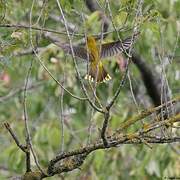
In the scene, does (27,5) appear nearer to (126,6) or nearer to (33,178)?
(126,6)

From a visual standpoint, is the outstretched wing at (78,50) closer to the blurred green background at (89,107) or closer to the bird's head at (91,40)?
the bird's head at (91,40)

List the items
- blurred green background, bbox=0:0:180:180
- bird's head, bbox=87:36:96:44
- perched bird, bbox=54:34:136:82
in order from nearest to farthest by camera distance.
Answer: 1. perched bird, bbox=54:34:136:82
2. bird's head, bbox=87:36:96:44
3. blurred green background, bbox=0:0:180:180

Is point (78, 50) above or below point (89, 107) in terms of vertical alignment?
above

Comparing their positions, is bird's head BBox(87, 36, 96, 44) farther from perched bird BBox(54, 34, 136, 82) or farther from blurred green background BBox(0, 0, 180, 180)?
blurred green background BBox(0, 0, 180, 180)

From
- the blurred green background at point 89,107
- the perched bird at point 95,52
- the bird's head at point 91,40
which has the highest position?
the bird's head at point 91,40

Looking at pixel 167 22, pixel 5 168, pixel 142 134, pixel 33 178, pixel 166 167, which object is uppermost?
pixel 167 22

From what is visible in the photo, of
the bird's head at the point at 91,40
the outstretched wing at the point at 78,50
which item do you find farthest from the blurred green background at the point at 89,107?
the outstretched wing at the point at 78,50

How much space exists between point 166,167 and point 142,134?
259 cm

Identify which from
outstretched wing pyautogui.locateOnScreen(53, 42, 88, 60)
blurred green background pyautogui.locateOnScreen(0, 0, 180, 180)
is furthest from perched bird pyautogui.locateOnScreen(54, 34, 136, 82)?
blurred green background pyautogui.locateOnScreen(0, 0, 180, 180)

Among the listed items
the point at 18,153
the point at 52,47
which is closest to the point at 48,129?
the point at 18,153

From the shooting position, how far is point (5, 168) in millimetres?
7219

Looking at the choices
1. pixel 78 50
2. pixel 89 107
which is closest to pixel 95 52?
pixel 78 50

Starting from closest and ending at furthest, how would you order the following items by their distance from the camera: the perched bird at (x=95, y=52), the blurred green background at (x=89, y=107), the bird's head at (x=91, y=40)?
the perched bird at (x=95, y=52) → the bird's head at (x=91, y=40) → the blurred green background at (x=89, y=107)

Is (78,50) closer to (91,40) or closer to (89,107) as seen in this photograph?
(91,40)
